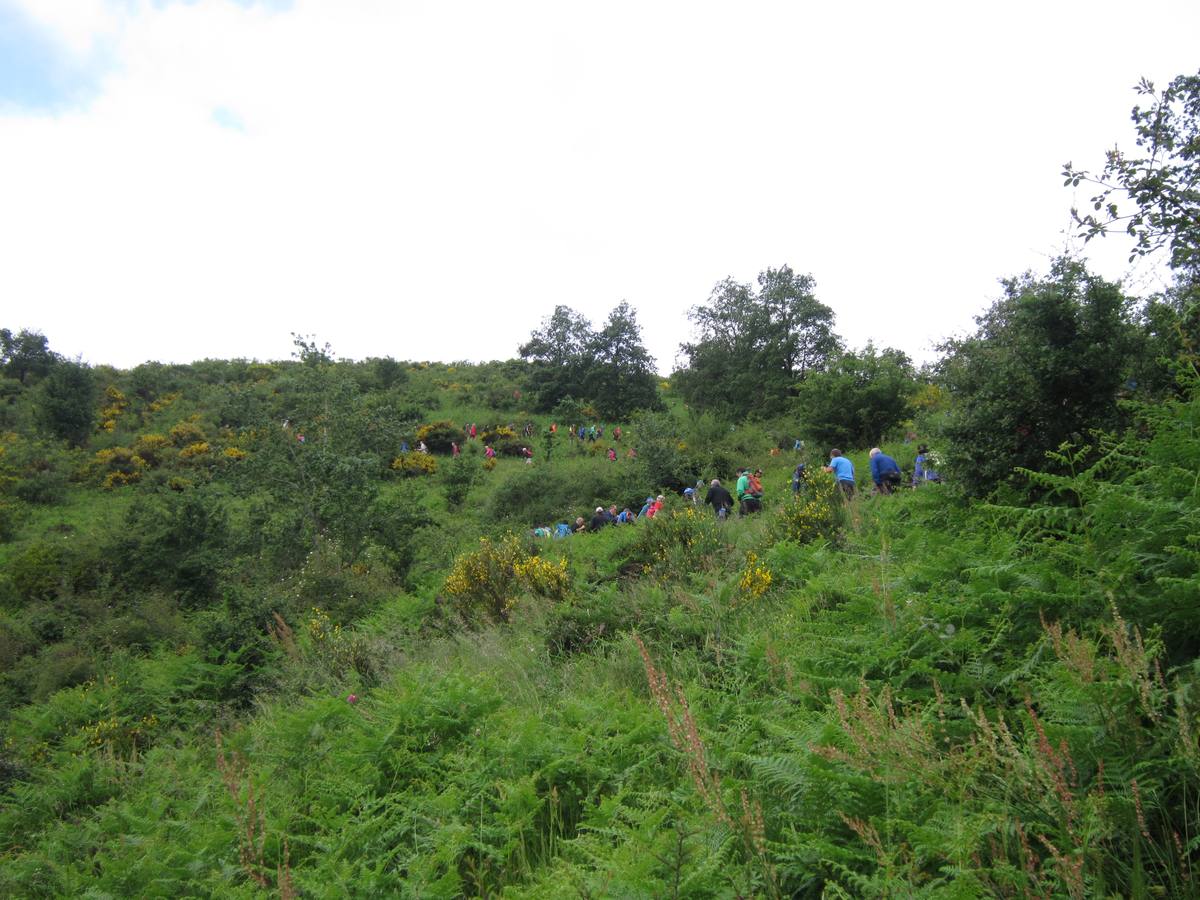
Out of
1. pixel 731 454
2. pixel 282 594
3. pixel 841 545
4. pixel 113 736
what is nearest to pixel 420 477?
pixel 731 454

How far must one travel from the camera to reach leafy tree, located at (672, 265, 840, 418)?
33.0 metres

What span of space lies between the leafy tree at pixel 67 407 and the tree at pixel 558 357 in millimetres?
21703

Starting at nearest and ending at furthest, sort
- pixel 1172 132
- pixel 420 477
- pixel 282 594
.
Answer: pixel 1172 132
pixel 282 594
pixel 420 477

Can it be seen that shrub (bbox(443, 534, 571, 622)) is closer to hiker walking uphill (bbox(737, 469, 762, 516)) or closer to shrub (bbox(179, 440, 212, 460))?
hiker walking uphill (bbox(737, 469, 762, 516))

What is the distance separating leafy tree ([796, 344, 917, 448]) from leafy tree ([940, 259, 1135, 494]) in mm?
14895

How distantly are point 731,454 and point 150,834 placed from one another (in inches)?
854

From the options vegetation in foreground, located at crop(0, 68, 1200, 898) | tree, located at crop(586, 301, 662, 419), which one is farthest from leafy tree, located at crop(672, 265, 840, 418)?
vegetation in foreground, located at crop(0, 68, 1200, 898)

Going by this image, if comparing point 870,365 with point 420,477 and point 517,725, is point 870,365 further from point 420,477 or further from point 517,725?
point 517,725

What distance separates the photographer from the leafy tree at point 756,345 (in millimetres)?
33000

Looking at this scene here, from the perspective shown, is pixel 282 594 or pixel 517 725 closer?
pixel 517 725

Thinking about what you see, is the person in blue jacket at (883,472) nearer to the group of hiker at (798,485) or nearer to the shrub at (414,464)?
the group of hiker at (798,485)

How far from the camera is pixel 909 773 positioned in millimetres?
2385

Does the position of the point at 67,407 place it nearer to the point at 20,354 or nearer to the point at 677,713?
the point at 20,354

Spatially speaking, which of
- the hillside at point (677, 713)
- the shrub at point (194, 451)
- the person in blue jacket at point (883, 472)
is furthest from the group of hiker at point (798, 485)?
the shrub at point (194, 451)
